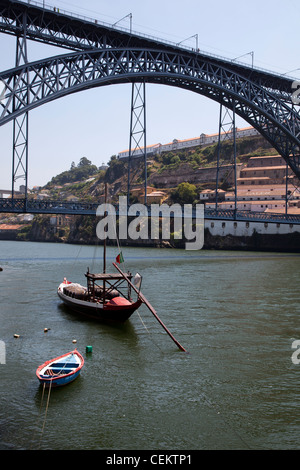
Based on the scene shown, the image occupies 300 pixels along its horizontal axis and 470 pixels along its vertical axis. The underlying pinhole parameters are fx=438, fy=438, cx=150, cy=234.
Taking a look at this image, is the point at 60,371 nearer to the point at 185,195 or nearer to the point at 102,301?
the point at 102,301

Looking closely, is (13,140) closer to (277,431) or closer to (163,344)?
(163,344)

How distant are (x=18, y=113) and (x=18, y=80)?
280 cm

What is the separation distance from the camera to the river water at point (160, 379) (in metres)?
11.4

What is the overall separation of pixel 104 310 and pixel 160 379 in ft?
27.3

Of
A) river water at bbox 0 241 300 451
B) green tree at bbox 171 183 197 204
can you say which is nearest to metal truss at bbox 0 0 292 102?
river water at bbox 0 241 300 451

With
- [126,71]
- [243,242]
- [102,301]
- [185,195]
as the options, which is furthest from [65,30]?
[185,195]

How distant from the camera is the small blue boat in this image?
14130mm

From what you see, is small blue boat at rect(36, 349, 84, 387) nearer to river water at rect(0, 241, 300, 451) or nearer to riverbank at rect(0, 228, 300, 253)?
river water at rect(0, 241, 300, 451)

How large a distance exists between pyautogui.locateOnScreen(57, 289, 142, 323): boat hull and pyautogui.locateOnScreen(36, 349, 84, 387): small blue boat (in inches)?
256

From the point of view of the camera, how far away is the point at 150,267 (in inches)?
1871

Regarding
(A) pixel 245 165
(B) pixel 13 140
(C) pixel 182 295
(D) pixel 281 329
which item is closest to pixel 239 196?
(A) pixel 245 165

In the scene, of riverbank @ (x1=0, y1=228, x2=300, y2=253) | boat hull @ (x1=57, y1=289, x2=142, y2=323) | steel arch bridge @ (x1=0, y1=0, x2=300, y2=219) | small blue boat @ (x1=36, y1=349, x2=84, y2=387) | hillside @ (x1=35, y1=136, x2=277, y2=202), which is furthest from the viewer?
hillside @ (x1=35, y1=136, x2=277, y2=202)

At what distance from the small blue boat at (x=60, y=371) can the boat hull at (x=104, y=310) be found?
6.50m

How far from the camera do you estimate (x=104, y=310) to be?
22.7m
